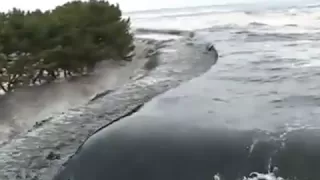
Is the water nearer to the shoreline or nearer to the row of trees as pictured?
the shoreline

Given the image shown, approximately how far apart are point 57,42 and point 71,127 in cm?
549

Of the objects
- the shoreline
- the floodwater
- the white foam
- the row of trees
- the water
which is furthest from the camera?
the white foam

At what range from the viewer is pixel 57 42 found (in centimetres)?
1466

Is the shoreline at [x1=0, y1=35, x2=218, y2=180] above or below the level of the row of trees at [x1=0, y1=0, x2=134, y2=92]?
below

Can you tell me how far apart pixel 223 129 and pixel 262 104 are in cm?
153

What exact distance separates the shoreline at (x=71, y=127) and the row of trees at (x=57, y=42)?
2.40m

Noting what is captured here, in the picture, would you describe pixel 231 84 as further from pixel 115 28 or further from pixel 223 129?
pixel 115 28

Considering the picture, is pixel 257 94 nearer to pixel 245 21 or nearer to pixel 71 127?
pixel 71 127

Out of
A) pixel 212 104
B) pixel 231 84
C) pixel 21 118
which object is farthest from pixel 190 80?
pixel 21 118

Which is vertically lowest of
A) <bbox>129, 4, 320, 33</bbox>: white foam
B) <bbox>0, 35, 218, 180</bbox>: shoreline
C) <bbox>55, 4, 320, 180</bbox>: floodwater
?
<bbox>129, 4, 320, 33</bbox>: white foam

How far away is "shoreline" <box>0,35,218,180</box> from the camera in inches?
317

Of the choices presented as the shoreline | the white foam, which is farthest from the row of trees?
the white foam

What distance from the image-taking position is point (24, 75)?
45.3 feet

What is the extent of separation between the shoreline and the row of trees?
2.40 m
